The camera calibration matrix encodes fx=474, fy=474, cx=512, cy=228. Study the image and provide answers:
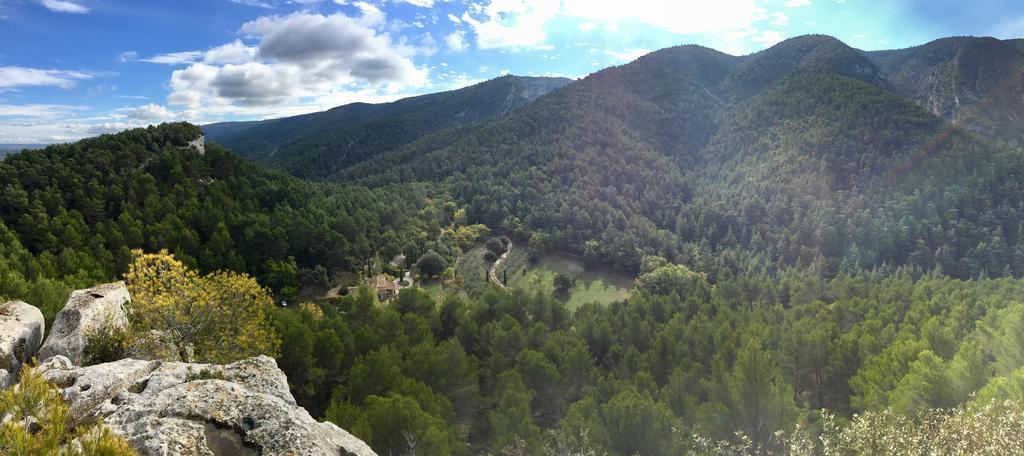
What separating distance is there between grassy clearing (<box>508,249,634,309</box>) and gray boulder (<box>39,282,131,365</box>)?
263 ft

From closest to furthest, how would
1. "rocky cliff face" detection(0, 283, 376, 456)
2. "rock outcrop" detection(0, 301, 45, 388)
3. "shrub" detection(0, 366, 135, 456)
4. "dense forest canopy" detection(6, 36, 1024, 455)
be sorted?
"shrub" detection(0, 366, 135, 456)
"rocky cliff face" detection(0, 283, 376, 456)
"rock outcrop" detection(0, 301, 45, 388)
"dense forest canopy" detection(6, 36, 1024, 455)

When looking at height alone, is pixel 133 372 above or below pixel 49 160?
below

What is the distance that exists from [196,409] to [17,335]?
17227mm

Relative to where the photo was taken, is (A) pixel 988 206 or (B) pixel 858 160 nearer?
(A) pixel 988 206

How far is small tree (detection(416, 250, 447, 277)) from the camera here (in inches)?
4026

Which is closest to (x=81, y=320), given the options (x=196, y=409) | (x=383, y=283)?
(x=196, y=409)

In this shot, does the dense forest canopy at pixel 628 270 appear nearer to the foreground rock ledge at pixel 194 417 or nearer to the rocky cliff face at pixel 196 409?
the rocky cliff face at pixel 196 409

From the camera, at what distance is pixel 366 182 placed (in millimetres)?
178000

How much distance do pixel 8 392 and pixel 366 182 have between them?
577 ft

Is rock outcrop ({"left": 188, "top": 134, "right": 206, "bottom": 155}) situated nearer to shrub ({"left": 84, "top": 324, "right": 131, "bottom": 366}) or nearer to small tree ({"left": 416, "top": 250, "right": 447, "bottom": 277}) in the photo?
small tree ({"left": 416, "top": 250, "right": 447, "bottom": 277})

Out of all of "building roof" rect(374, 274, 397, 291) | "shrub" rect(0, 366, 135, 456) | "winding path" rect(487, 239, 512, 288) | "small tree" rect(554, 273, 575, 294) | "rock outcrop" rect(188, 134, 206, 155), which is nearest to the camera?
"shrub" rect(0, 366, 135, 456)

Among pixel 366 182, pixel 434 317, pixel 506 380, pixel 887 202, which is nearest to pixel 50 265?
pixel 434 317

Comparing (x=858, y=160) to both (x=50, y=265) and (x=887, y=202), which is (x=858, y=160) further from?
(x=50, y=265)

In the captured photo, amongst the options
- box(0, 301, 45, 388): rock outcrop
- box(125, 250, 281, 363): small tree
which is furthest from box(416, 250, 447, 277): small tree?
→ box(0, 301, 45, 388): rock outcrop
